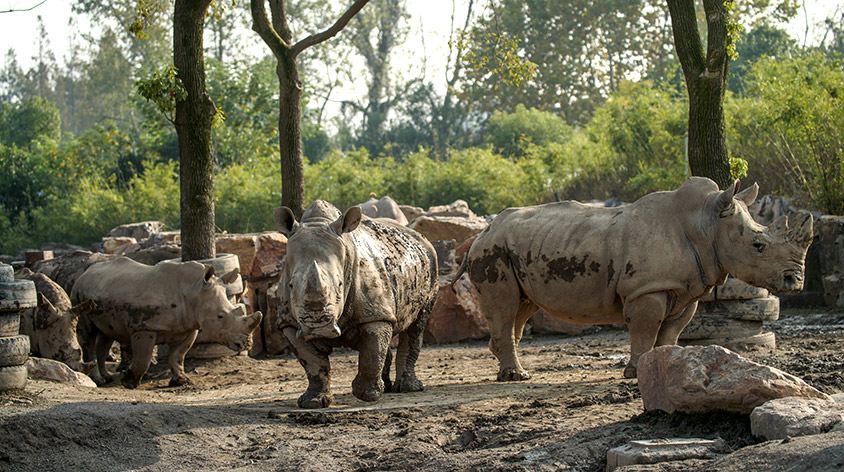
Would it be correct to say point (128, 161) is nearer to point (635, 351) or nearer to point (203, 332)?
point (203, 332)

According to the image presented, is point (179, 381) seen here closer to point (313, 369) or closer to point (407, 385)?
point (407, 385)

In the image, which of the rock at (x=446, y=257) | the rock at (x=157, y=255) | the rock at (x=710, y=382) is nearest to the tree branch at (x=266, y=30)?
the rock at (x=157, y=255)

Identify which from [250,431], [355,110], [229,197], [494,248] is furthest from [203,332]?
[355,110]

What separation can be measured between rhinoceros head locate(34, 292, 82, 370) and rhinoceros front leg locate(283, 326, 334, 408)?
320 cm

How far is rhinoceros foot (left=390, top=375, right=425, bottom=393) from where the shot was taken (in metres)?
9.71

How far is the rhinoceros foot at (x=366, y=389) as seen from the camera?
8.75m

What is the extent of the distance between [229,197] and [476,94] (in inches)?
829

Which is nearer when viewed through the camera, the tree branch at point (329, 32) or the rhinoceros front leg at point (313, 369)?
the rhinoceros front leg at point (313, 369)

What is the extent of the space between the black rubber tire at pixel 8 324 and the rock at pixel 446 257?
295 inches

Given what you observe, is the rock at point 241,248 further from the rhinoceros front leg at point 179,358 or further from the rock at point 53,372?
the rock at point 53,372

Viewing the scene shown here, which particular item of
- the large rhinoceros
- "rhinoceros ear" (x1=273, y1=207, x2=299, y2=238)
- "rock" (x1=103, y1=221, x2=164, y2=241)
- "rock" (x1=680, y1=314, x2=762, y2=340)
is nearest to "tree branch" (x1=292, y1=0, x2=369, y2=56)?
the large rhinoceros

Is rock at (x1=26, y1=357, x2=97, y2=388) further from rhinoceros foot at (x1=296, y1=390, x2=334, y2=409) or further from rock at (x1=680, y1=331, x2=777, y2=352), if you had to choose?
rock at (x1=680, y1=331, x2=777, y2=352)

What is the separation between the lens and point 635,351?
945 cm

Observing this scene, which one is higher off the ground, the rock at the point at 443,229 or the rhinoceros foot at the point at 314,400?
the rock at the point at 443,229
